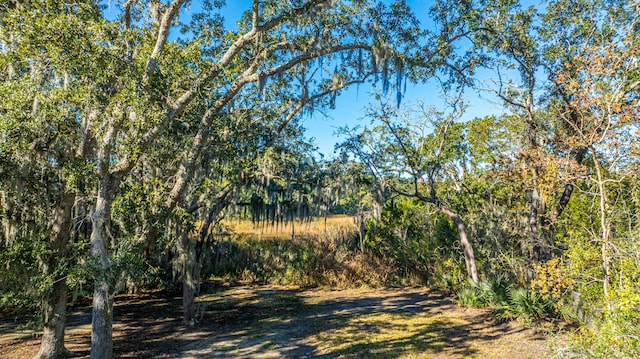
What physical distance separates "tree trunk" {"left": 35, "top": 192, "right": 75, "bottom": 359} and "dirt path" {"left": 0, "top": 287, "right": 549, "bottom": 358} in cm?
76

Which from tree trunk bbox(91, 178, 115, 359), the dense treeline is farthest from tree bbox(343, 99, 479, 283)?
tree trunk bbox(91, 178, 115, 359)

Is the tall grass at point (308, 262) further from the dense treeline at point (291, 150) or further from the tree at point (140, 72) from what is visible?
the tree at point (140, 72)

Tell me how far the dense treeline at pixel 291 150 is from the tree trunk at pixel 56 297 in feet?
0.10

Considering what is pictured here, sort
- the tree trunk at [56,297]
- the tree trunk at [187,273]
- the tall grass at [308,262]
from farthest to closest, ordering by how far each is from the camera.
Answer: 1. the tall grass at [308,262]
2. the tree trunk at [187,273]
3. the tree trunk at [56,297]

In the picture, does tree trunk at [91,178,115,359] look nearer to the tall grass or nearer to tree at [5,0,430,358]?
tree at [5,0,430,358]

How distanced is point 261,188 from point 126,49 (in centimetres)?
498

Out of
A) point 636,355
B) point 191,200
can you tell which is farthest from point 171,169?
point 636,355

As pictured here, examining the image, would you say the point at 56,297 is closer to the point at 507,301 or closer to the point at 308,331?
the point at 308,331

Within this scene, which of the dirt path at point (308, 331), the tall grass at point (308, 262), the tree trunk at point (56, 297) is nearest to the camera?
the tree trunk at point (56, 297)

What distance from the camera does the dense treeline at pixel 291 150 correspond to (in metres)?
5.20

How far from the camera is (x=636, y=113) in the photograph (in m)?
5.76

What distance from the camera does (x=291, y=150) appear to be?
9133 millimetres

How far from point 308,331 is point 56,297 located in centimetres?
525

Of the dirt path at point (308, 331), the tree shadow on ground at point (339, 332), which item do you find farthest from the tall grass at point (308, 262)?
the tree shadow on ground at point (339, 332)
